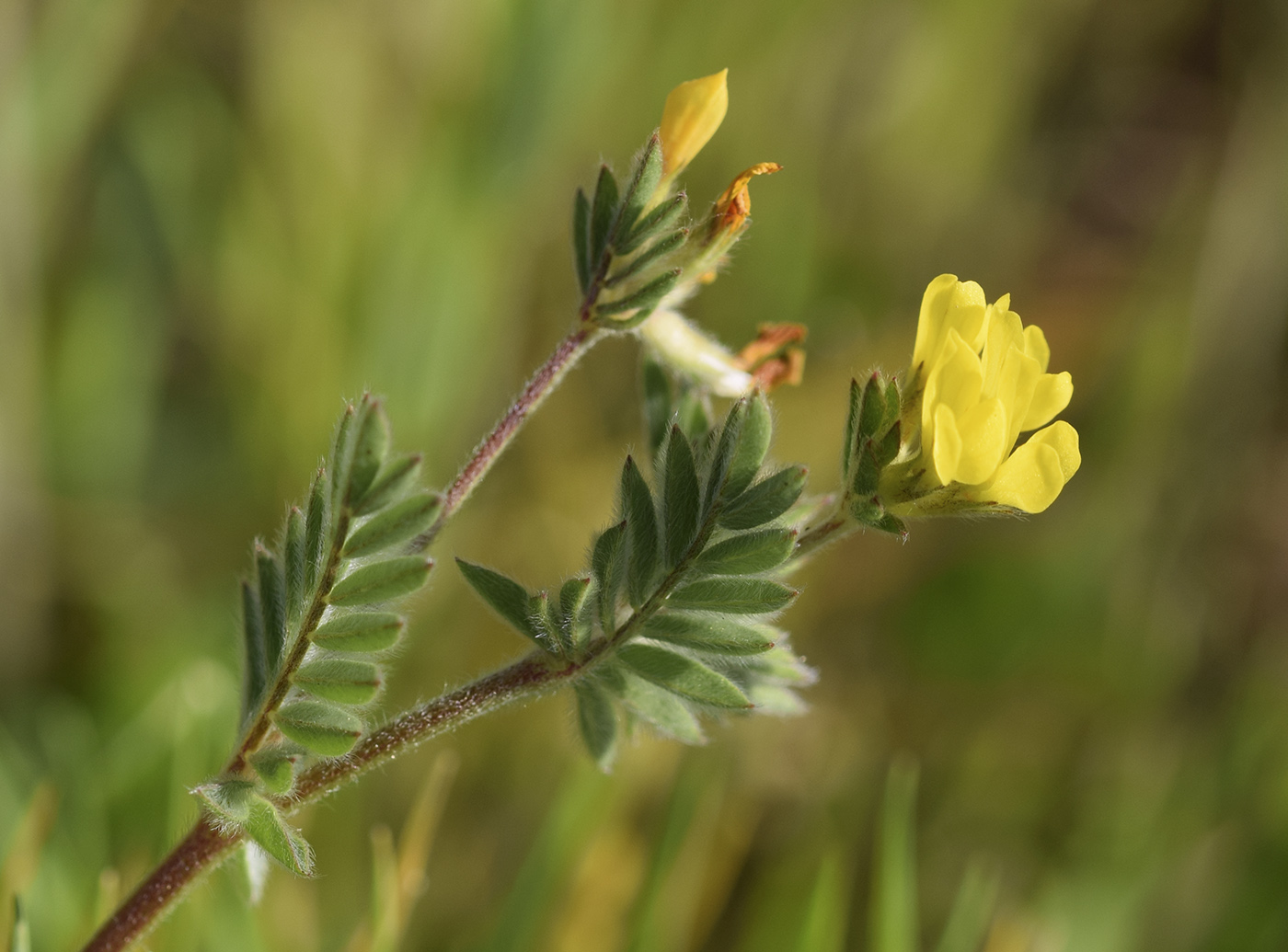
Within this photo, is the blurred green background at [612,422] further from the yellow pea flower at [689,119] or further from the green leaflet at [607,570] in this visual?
the yellow pea flower at [689,119]

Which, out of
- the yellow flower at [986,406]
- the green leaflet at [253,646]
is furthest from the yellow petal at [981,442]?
the green leaflet at [253,646]

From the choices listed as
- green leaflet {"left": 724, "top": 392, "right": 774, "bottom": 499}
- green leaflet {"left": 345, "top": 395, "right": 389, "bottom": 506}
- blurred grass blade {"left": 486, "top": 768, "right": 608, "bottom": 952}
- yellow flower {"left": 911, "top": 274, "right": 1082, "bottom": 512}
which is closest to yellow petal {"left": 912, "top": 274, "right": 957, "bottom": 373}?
yellow flower {"left": 911, "top": 274, "right": 1082, "bottom": 512}

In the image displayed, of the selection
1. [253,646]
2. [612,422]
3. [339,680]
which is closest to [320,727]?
[339,680]

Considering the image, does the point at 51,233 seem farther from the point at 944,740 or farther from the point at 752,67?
the point at 944,740

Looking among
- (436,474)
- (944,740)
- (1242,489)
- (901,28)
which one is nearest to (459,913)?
(436,474)

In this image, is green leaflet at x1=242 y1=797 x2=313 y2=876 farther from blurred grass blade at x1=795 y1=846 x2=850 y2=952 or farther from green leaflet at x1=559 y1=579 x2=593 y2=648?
blurred grass blade at x1=795 y1=846 x2=850 y2=952
